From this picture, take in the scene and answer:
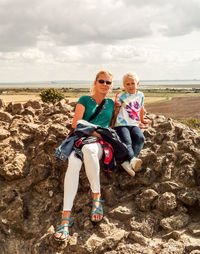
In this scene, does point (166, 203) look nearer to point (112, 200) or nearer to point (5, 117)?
point (112, 200)

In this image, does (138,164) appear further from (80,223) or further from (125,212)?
(80,223)

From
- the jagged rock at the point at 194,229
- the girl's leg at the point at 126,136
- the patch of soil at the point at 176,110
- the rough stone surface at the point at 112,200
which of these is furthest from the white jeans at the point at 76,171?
the patch of soil at the point at 176,110

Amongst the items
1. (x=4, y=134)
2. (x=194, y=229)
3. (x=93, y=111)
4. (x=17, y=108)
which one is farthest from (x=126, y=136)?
(x=17, y=108)

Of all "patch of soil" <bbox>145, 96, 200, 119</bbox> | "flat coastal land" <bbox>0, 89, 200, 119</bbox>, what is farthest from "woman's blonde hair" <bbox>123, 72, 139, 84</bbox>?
"patch of soil" <bbox>145, 96, 200, 119</bbox>

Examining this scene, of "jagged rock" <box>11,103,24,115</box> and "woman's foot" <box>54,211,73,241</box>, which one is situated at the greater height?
"jagged rock" <box>11,103,24,115</box>

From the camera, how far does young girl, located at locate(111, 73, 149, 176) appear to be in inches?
192

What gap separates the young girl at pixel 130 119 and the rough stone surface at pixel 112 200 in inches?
14.2

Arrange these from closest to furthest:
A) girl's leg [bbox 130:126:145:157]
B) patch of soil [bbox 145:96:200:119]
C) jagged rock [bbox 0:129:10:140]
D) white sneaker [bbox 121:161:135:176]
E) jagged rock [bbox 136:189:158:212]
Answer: jagged rock [bbox 136:189:158:212]
white sneaker [bbox 121:161:135:176]
girl's leg [bbox 130:126:145:157]
jagged rock [bbox 0:129:10:140]
patch of soil [bbox 145:96:200:119]

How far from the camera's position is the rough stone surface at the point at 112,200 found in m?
4.27

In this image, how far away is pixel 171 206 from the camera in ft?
15.0

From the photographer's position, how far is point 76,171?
14.3 feet

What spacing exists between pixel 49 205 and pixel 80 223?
76 centimetres

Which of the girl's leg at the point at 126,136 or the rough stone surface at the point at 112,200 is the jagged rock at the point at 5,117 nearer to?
the rough stone surface at the point at 112,200

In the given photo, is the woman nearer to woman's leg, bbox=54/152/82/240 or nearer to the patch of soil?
woman's leg, bbox=54/152/82/240
